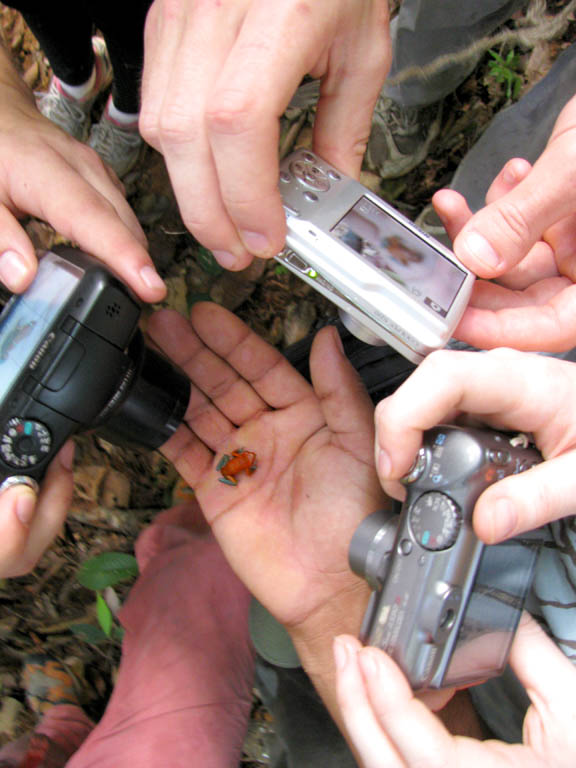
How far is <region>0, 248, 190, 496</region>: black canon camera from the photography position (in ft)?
2.58

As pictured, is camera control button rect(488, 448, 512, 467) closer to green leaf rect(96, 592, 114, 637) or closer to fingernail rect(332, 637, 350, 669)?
fingernail rect(332, 637, 350, 669)

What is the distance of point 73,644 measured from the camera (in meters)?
1.56

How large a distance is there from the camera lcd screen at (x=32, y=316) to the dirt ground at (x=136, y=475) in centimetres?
73

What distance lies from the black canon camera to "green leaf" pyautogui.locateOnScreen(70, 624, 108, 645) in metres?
0.84

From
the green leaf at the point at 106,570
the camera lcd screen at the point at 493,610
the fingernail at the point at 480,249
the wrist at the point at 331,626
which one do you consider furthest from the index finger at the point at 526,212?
the green leaf at the point at 106,570

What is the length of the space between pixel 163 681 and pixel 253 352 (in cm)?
74

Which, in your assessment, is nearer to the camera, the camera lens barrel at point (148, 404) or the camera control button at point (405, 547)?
the camera control button at point (405, 547)

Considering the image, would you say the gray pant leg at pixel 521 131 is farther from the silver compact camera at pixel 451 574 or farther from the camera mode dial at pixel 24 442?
the camera mode dial at pixel 24 442

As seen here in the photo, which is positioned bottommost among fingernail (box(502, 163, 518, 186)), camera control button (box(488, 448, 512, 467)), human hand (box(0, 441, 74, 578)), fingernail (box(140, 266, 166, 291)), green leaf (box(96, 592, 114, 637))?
green leaf (box(96, 592, 114, 637))

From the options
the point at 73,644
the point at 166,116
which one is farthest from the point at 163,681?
the point at 166,116

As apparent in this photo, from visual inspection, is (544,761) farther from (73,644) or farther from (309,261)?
(73,644)

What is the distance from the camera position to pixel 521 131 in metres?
1.13

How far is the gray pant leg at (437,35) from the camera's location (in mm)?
1099

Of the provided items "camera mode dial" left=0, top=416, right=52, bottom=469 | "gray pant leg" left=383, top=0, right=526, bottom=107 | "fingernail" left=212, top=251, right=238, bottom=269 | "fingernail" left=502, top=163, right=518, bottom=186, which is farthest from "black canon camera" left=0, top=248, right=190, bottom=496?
"gray pant leg" left=383, top=0, right=526, bottom=107
